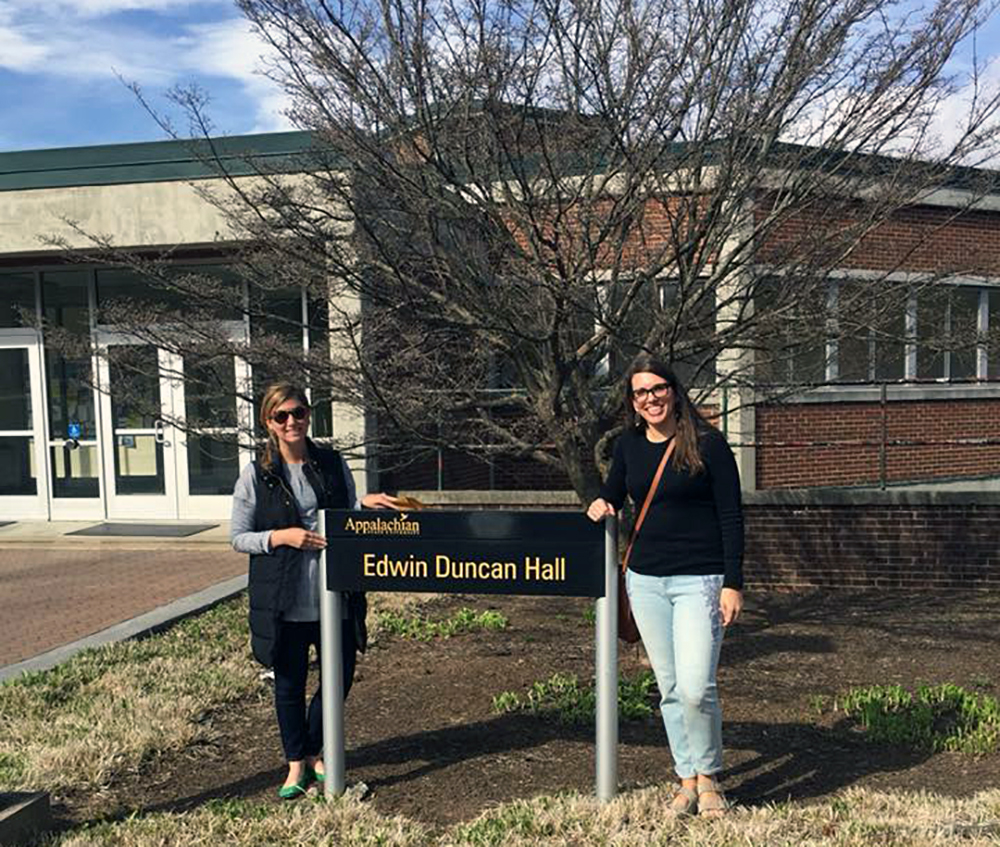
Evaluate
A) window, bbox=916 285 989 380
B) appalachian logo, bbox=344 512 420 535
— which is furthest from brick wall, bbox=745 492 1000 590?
appalachian logo, bbox=344 512 420 535

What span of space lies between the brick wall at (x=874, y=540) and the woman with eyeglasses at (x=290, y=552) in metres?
4.96

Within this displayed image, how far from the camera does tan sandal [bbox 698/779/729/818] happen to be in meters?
3.64

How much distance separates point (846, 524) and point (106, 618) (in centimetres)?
589

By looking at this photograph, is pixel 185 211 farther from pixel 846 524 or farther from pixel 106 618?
pixel 846 524

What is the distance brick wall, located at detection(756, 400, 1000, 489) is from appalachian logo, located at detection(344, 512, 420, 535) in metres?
7.60

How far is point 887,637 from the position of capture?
6.46 meters

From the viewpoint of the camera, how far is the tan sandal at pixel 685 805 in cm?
364

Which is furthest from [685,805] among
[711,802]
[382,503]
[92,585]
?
[92,585]

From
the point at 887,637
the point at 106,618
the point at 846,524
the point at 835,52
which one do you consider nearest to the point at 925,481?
the point at 846,524

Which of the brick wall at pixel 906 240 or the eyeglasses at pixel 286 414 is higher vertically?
the brick wall at pixel 906 240

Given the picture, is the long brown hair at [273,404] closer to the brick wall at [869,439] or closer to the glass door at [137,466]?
the brick wall at [869,439]

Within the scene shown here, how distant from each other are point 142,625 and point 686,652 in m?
4.59

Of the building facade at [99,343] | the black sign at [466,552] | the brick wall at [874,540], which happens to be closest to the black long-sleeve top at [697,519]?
the black sign at [466,552]

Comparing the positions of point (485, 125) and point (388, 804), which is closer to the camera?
point (388, 804)
